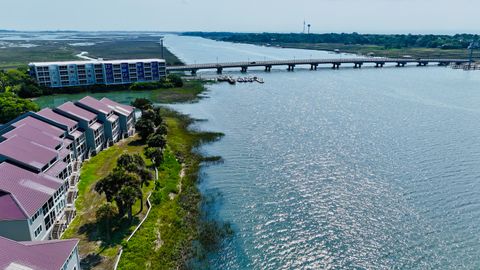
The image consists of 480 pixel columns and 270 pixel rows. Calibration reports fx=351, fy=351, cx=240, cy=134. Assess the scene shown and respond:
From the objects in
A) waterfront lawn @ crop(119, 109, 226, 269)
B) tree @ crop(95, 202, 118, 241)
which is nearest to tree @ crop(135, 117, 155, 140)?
waterfront lawn @ crop(119, 109, 226, 269)

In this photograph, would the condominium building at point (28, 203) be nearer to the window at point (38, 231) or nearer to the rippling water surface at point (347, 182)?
the window at point (38, 231)

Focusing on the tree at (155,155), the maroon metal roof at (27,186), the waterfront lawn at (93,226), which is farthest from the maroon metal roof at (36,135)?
the tree at (155,155)

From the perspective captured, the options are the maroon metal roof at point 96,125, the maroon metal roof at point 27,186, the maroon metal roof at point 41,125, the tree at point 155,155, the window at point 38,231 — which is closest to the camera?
the maroon metal roof at point 27,186

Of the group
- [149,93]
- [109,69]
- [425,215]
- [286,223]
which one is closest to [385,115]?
[425,215]

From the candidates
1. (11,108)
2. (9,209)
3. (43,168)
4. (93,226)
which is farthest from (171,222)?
(11,108)

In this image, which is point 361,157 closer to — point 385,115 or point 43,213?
point 385,115

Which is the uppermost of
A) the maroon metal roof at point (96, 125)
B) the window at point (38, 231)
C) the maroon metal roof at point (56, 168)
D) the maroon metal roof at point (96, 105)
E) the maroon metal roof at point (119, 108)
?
the maroon metal roof at point (96, 105)
